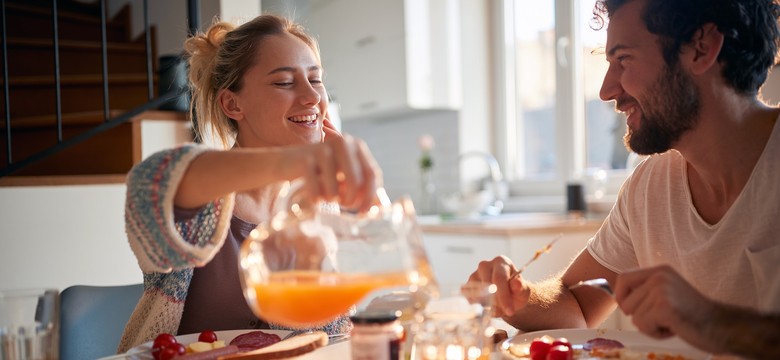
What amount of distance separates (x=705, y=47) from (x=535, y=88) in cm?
290

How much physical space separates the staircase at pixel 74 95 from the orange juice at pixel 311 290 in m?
1.85

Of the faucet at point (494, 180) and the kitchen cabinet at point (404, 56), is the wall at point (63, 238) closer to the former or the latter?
the kitchen cabinet at point (404, 56)

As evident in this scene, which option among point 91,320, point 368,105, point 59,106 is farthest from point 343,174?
point 368,105

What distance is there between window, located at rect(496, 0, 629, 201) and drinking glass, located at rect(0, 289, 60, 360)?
307 centimetres

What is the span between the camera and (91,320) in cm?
159

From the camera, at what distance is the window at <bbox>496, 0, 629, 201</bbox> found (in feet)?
12.8

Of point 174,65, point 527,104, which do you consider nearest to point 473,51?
point 527,104

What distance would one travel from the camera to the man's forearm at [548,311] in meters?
1.44

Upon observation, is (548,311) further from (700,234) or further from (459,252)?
(459,252)

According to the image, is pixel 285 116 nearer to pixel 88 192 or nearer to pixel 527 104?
pixel 88 192

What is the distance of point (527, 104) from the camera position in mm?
4340

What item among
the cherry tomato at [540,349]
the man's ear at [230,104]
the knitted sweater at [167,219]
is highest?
the man's ear at [230,104]

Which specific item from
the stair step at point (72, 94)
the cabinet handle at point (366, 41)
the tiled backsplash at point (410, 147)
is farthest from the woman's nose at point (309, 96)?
the cabinet handle at point (366, 41)

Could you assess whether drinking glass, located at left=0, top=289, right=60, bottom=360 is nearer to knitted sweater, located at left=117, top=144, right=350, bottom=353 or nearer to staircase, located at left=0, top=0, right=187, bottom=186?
knitted sweater, located at left=117, top=144, right=350, bottom=353
